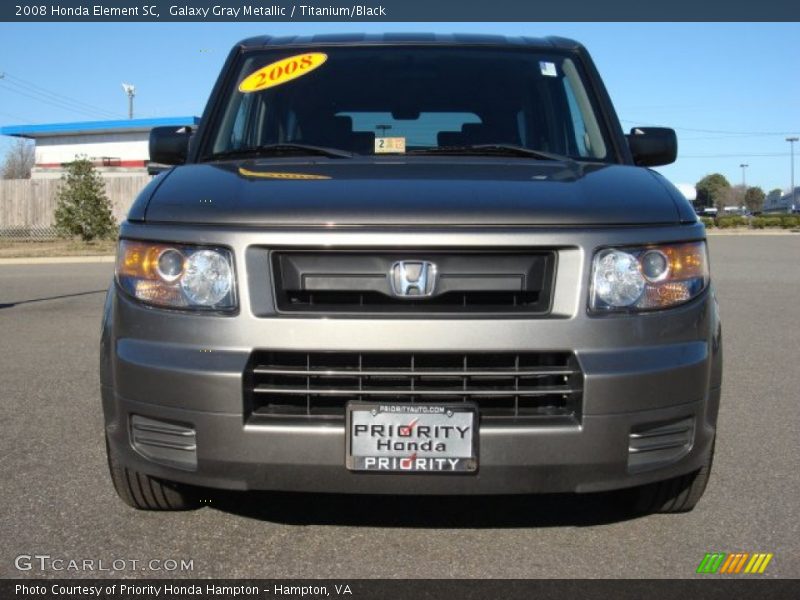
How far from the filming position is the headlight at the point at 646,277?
3068 mm

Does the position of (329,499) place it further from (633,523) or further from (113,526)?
(633,523)

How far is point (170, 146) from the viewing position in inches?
173

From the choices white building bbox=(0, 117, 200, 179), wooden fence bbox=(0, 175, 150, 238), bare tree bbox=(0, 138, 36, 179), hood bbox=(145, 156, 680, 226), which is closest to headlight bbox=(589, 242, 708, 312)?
hood bbox=(145, 156, 680, 226)

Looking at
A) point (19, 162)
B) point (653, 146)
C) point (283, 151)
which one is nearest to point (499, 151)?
point (653, 146)

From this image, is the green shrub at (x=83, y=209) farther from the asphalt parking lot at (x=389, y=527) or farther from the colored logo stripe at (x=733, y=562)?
the colored logo stripe at (x=733, y=562)

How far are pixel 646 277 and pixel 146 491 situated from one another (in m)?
1.92

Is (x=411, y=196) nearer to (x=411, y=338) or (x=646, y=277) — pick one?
(x=411, y=338)

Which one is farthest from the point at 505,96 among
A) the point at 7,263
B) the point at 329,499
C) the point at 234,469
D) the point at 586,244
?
the point at 7,263

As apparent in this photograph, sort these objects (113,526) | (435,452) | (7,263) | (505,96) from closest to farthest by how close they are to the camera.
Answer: (435,452), (113,526), (505,96), (7,263)

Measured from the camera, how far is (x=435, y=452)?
2941mm

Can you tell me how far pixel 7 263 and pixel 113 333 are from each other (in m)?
19.2

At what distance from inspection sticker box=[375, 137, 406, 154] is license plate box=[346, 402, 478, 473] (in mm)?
1540

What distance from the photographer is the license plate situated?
2922 millimetres

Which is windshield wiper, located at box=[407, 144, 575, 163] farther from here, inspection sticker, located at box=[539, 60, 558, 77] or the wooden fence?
the wooden fence
